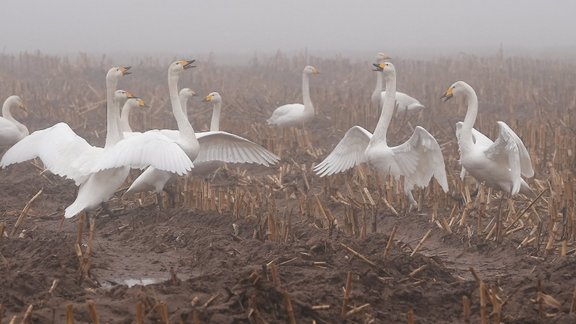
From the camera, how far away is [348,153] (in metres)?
10.6

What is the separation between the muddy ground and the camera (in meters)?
5.21

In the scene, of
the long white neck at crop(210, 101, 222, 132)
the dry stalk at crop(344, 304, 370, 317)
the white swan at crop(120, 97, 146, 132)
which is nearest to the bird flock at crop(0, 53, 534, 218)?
the white swan at crop(120, 97, 146, 132)

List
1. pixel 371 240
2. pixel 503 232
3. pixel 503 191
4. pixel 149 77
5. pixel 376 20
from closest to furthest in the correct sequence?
pixel 371 240
pixel 503 232
pixel 503 191
pixel 149 77
pixel 376 20

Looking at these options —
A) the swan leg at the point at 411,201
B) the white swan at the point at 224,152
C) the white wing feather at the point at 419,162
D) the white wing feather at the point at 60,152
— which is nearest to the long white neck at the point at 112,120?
the white wing feather at the point at 60,152

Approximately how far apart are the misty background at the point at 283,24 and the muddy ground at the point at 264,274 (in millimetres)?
41899

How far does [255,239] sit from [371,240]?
3.07 feet

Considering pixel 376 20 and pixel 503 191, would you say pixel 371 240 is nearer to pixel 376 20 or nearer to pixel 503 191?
pixel 503 191

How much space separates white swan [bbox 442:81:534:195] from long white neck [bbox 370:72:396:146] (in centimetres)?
75

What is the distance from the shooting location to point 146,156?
8234mm

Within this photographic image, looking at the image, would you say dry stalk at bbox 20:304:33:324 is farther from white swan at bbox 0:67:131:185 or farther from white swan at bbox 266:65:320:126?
white swan at bbox 266:65:320:126

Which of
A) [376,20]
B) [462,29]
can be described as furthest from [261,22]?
[462,29]

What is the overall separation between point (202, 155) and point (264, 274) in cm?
495

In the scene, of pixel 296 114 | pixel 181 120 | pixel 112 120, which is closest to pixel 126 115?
pixel 181 120

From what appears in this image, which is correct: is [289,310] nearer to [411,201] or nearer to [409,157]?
[411,201]
